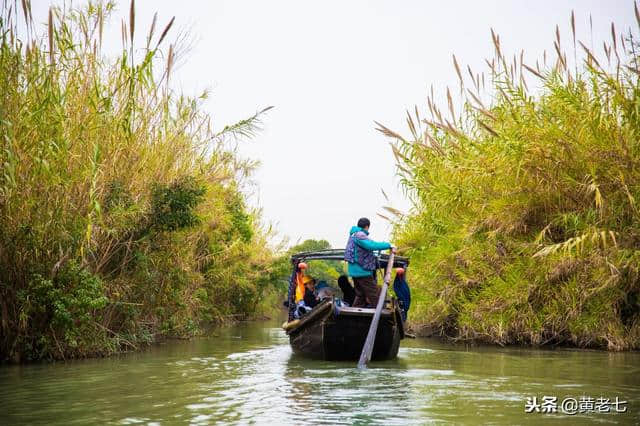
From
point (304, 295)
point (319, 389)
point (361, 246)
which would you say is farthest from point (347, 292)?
point (319, 389)

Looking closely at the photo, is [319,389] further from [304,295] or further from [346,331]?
[304,295]

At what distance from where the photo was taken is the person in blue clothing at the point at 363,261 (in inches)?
527

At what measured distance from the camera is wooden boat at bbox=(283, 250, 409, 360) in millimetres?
12680

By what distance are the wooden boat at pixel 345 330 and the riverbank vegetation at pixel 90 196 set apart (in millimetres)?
3190

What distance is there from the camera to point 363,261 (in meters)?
13.4

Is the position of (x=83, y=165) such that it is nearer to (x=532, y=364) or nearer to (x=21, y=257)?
(x=21, y=257)

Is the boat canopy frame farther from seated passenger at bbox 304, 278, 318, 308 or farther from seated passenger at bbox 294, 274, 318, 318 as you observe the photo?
seated passenger at bbox 304, 278, 318, 308

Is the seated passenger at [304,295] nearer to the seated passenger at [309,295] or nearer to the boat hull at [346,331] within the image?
the seated passenger at [309,295]

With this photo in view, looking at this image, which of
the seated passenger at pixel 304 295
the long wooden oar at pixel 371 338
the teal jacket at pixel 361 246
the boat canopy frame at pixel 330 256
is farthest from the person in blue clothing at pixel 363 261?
the seated passenger at pixel 304 295

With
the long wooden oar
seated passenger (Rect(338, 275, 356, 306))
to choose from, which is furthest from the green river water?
seated passenger (Rect(338, 275, 356, 306))

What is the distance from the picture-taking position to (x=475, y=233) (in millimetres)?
16844

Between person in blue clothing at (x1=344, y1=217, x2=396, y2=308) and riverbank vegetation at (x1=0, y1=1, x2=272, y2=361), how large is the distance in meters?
3.13

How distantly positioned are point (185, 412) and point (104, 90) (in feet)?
22.1

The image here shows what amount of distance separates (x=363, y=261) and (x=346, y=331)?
4.16ft
